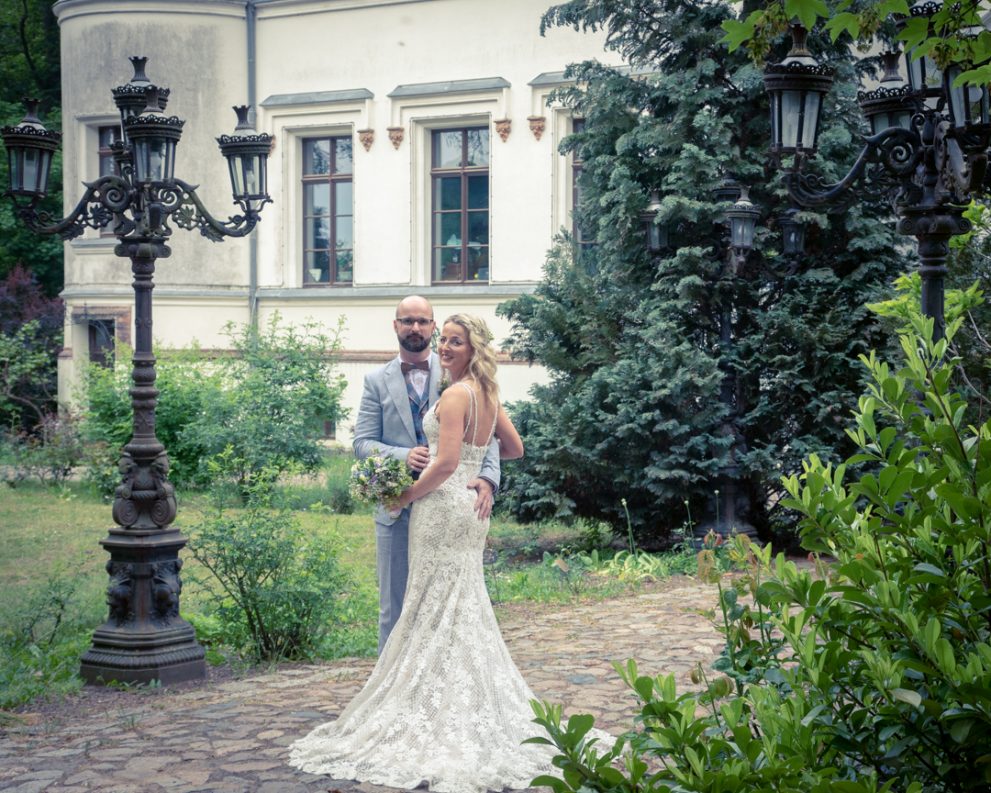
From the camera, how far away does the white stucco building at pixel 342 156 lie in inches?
831

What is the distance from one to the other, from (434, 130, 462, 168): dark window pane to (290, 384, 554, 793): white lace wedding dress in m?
16.4

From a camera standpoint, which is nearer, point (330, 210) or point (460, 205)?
point (460, 205)

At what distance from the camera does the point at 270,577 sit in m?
8.70

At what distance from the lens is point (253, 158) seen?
9.08 metres

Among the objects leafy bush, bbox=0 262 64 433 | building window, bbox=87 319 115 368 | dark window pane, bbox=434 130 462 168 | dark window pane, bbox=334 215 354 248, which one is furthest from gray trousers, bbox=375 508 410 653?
building window, bbox=87 319 115 368

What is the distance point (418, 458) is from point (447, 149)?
54.5 feet

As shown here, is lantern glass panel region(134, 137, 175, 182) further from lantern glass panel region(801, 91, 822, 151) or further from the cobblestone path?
lantern glass panel region(801, 91, 822, 151)

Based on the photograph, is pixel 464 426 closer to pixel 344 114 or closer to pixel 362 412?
pixel 362 412

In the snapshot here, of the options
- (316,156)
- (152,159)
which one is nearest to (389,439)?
(152,159)

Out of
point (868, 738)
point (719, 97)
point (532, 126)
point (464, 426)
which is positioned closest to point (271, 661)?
point (464, 426)

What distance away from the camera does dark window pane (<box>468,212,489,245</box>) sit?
21.8 metres

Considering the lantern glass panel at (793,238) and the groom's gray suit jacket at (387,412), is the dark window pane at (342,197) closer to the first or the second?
the lantern glass panel at (793,238)

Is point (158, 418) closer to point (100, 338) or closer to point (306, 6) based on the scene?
point (100, 338)

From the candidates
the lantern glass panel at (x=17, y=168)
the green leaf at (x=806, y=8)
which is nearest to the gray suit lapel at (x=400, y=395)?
the lantern glass panel at (x=17, y=168)
